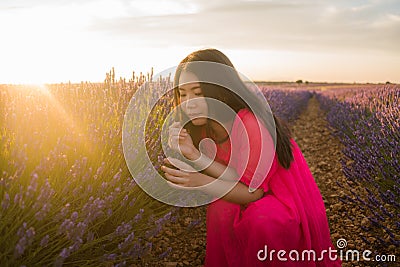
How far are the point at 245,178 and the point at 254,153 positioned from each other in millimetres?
134

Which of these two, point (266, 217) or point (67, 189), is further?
point (266, 217)

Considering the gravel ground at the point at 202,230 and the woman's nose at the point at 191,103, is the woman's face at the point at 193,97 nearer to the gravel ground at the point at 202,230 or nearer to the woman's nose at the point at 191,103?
the woman's nose at the point at 191,103

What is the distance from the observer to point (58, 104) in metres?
2.29

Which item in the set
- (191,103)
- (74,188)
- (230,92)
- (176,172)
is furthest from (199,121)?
(74,188)

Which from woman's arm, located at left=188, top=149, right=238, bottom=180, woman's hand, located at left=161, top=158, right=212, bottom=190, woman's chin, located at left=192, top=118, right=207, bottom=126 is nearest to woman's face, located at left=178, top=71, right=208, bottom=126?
woman's chin, located at left=192, top=118, right=207, bottom=126

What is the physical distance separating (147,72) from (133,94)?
382 millimetres

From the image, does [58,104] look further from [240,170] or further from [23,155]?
[240,170]

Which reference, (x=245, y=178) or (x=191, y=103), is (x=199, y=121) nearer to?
(x=191, y=103)

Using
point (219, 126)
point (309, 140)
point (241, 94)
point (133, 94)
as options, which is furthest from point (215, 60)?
point (309, 140)

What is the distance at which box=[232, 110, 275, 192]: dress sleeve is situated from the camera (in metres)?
1.78

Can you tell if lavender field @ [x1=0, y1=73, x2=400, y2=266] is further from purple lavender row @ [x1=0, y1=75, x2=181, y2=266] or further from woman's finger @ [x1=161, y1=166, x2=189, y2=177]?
woman's finger @ [x1=161, y1=166, x2=189, y2=177]

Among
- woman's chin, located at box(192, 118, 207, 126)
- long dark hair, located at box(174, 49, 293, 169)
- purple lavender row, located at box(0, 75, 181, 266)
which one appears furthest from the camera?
woman's chin, located at box(192, 118, 207, 126)

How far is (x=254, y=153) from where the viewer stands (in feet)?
5.84

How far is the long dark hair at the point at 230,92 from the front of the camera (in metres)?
1.90
